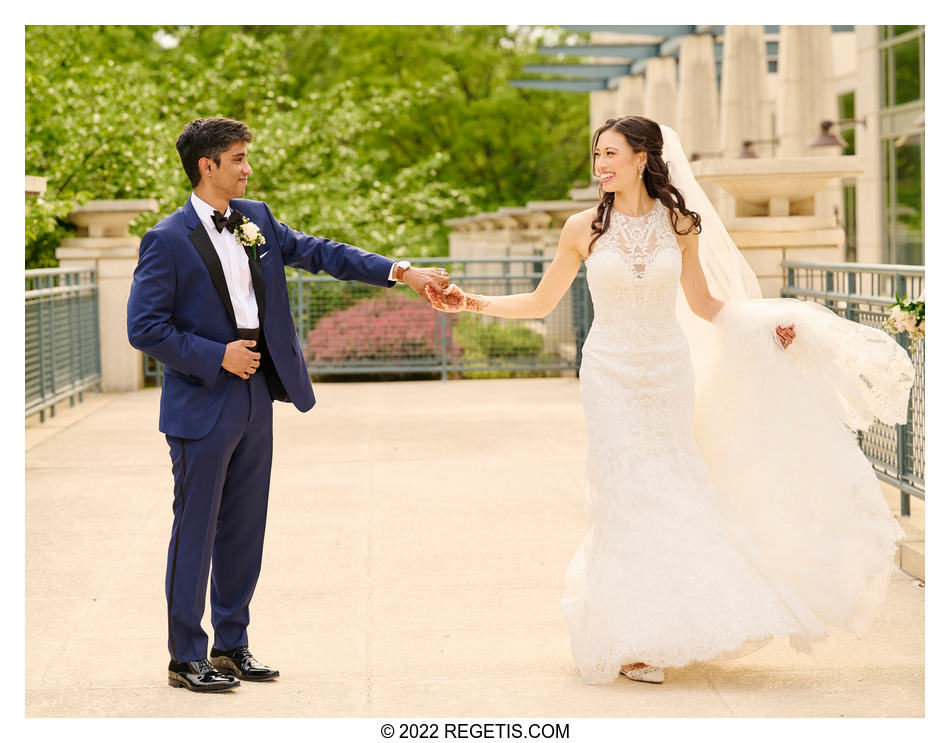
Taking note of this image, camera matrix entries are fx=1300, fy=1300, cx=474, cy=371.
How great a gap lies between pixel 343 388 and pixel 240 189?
11.0 meters

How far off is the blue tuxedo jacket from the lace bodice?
4.12 feet

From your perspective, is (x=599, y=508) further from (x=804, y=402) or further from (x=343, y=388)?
(x=343, y=388)

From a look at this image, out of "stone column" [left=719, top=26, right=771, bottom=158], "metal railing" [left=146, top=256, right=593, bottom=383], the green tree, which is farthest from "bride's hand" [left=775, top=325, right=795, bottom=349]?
"stone column" [left=719, top=26, right=771, bottom=158]

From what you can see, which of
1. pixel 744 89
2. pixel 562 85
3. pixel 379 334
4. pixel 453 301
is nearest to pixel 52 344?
pixel 379 334

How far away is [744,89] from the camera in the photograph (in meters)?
23.9

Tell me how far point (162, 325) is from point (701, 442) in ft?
7.41

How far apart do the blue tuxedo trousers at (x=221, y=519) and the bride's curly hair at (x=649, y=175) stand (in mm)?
1519

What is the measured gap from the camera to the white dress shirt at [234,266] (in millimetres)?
4949

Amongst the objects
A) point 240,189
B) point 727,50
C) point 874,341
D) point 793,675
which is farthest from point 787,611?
point 727,50

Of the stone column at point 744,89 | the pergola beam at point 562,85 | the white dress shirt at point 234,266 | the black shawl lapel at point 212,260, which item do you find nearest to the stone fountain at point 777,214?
the white dress shirt at point 234,266

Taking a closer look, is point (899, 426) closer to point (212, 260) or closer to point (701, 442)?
point (701, 442)

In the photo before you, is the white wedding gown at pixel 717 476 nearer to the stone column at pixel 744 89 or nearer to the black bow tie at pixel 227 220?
the black bow tie at pixel 227 220

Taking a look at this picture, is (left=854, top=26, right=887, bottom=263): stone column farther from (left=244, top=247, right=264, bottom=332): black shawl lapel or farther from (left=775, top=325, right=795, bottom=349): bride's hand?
(left=244, top=247, right=264, bottom=332): black shawl lapel

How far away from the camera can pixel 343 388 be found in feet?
52.1
